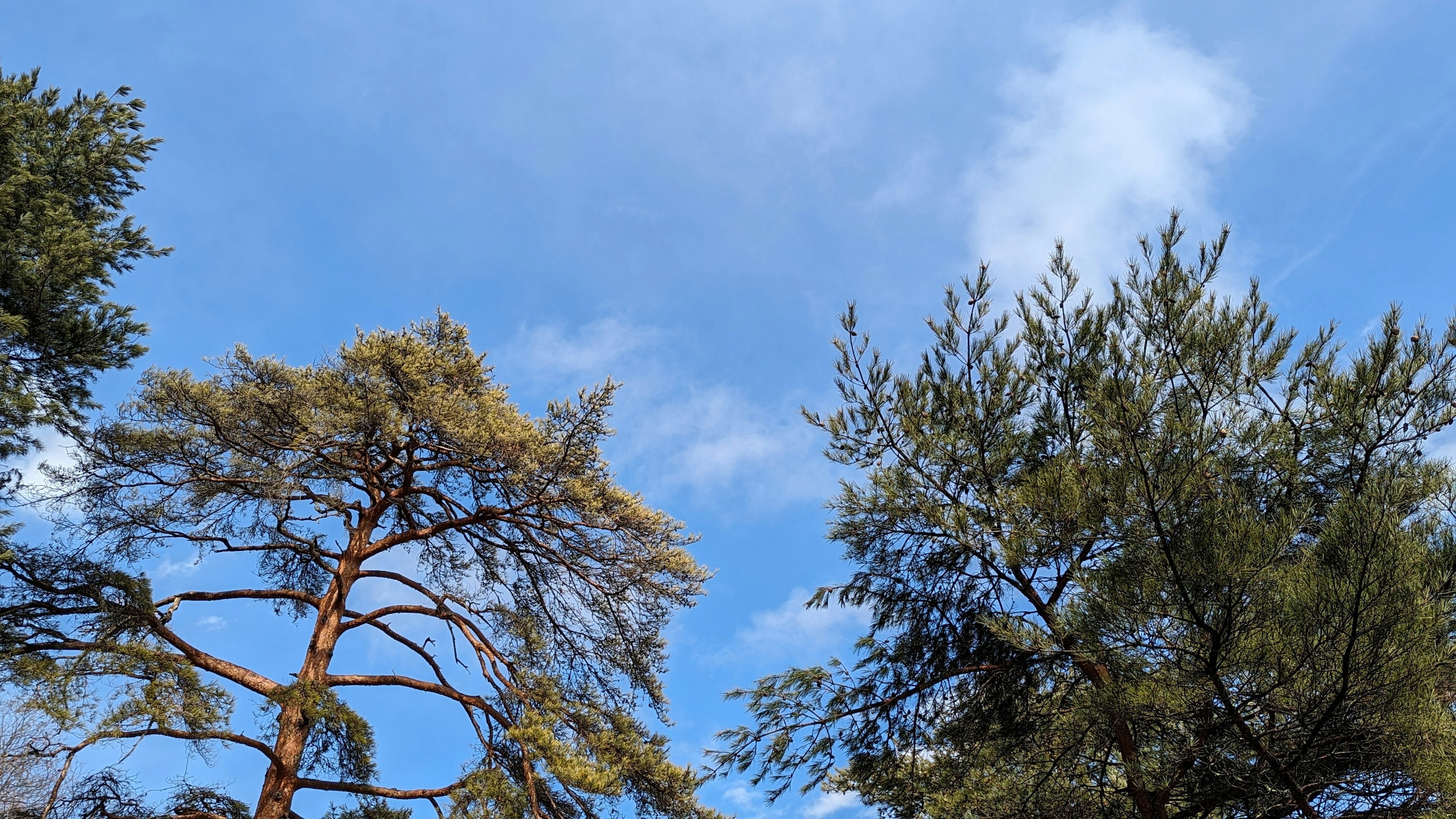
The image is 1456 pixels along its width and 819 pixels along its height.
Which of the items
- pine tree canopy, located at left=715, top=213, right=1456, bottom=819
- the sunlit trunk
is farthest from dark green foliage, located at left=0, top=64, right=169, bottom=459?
pine tree canopy, located at left=715, top=213, right=1456, bottom=819

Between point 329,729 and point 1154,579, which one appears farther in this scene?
point 329,729

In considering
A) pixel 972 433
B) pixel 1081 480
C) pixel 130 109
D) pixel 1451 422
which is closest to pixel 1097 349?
pixel 972 433

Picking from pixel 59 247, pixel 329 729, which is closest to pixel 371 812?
pixel 329 729

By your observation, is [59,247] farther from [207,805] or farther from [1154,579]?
[1154,579]

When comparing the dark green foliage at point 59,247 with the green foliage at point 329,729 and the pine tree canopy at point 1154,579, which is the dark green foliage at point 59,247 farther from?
the pine tree canopy at point 1154,579

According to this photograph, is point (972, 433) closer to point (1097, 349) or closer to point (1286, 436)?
point (1097, 349)

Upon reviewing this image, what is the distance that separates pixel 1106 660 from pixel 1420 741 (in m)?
1.70

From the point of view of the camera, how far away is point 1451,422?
5.49m

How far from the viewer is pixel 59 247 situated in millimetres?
8164

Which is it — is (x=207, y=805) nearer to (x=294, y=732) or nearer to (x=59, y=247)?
(x=294, y=732)

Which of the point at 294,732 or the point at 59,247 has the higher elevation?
the point at 59,247

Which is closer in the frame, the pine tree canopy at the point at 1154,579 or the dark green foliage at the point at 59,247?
the pine tree canopy at the point at 1154,579

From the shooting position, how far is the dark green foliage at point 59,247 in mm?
8156

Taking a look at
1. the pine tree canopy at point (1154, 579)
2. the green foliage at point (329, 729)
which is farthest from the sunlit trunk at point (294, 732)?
the pine tree canopy at point (1154, 579)
